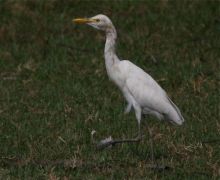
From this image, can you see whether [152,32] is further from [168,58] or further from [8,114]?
[8,114]

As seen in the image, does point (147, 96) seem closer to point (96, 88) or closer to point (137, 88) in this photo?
point (137, 88)

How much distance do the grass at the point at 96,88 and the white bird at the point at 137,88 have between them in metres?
0.37

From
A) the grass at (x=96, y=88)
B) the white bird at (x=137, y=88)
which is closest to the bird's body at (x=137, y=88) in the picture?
the white bird at (x=137, y=88)

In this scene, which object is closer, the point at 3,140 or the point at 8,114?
the point at 3,140

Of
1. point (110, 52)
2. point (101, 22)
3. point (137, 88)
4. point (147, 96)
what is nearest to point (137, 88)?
point (137, 88)

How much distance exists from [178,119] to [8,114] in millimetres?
2552

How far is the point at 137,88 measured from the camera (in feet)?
27.7

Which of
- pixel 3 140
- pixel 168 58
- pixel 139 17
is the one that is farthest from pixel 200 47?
pixel 3 140

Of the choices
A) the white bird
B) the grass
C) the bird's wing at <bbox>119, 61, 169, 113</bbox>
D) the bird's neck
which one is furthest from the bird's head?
the grass

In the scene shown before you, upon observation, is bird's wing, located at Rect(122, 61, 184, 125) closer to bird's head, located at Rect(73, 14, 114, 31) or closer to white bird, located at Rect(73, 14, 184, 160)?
white bird, located at Rect(73, 14, 184, 160)

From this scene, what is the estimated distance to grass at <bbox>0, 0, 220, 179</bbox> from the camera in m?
8.06

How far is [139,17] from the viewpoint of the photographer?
47.0 ft

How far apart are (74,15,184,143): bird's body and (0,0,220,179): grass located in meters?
0.38

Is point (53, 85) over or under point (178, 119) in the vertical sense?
under
